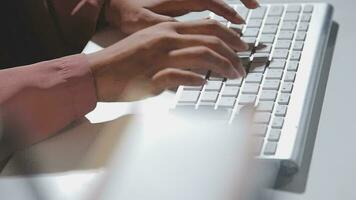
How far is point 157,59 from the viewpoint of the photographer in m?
0.67

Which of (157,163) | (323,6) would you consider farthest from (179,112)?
(323,6)

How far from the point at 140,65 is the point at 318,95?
20cm

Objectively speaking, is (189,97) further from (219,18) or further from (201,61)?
(219,18)

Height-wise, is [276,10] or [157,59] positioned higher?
[276,10]

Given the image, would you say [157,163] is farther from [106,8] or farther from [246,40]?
[106,8]

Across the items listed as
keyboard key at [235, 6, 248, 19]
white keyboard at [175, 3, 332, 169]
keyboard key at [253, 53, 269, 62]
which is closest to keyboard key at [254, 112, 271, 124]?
white keyboard at [175, 3, 332, 169]

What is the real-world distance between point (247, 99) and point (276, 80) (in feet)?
0.15

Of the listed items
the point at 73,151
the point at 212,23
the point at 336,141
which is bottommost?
the point at 73,151

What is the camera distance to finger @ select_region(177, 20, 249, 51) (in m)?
0.68

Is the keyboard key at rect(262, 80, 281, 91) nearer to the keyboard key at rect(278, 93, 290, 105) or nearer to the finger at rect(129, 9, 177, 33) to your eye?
the keyboard key at rect(278, 93, 290, 105)

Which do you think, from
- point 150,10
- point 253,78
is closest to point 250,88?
point 253,78

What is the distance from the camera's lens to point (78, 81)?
2.16 ft

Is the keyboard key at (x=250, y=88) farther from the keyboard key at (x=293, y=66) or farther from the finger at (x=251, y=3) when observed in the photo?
the finger at (x=251, y=3)

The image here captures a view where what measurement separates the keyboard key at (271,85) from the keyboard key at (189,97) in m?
0.07
